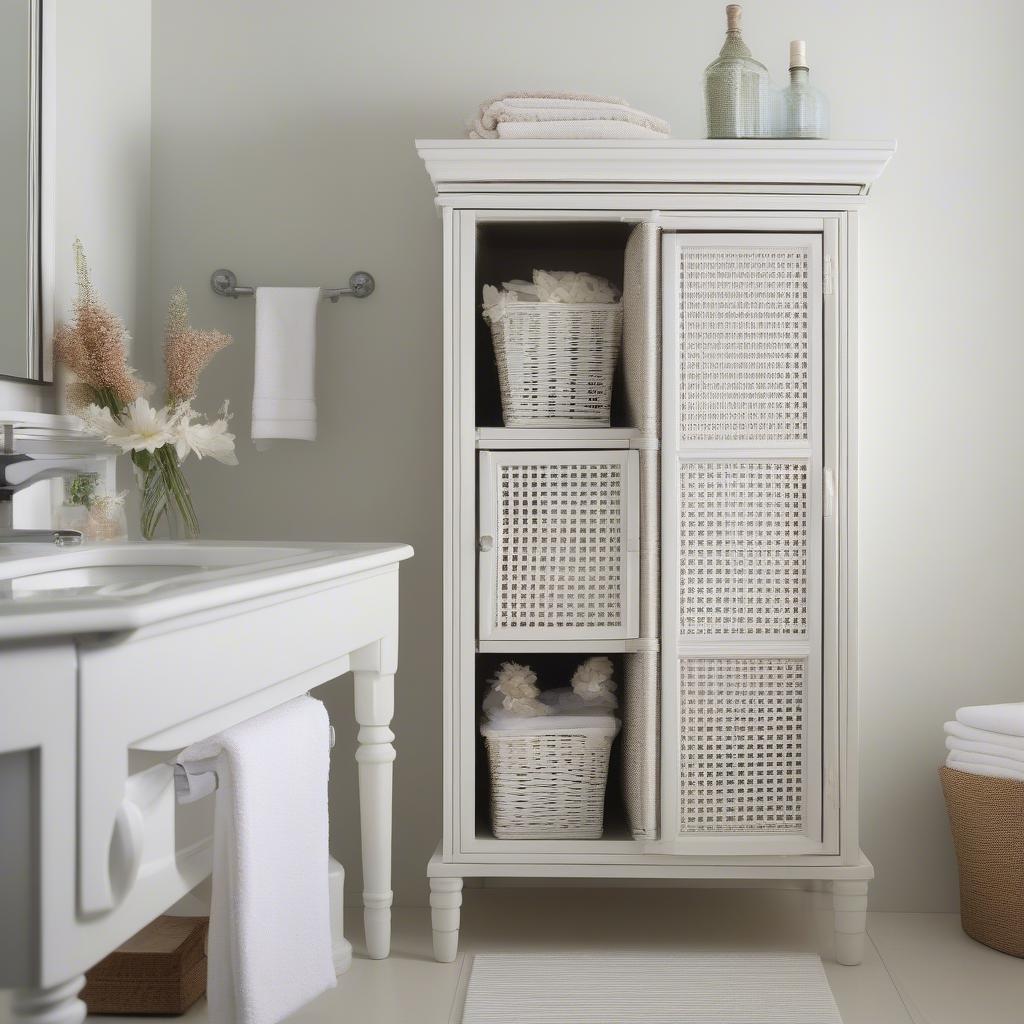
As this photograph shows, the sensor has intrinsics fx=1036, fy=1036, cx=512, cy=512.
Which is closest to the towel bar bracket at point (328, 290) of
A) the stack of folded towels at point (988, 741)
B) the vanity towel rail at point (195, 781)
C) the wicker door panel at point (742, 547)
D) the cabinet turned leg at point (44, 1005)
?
the wicker door panel at point (742, 547)

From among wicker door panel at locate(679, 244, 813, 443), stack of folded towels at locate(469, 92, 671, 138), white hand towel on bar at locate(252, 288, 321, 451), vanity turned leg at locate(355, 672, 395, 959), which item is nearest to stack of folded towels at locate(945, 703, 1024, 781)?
wicker door panel at locate(679, 244, 813, 443)

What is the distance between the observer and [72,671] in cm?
82

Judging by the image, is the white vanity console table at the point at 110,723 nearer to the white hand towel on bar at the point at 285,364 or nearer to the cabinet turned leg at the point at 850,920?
the white hand towel on bar at the point at 285,364

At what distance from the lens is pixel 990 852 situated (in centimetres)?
198

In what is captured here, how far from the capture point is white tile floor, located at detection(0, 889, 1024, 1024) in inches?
70.0

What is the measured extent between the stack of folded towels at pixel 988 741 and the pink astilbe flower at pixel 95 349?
66.6 inches

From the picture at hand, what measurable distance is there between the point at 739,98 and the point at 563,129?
13.3 inches

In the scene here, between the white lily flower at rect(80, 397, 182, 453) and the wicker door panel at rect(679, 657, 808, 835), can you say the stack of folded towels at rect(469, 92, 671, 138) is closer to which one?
the white lily flower at rect(80, 397, 182, 453)

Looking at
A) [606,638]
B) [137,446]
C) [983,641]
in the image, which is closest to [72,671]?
[137,446]

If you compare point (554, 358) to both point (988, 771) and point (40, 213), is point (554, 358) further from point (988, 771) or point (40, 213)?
point (988, 771)

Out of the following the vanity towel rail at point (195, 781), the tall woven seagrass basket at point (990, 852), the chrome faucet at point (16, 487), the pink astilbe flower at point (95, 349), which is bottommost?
the tall woven seagrass basket at point (990, 852)

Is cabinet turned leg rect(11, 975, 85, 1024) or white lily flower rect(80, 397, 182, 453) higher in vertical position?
white lily flower rect(80, 397, 182, 453)

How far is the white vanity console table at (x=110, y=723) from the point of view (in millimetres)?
803

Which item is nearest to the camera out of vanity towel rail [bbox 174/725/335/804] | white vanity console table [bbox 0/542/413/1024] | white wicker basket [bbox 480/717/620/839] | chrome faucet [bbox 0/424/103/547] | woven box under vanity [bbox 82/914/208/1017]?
white vanity console table [bbox 0/542/413/1024]
